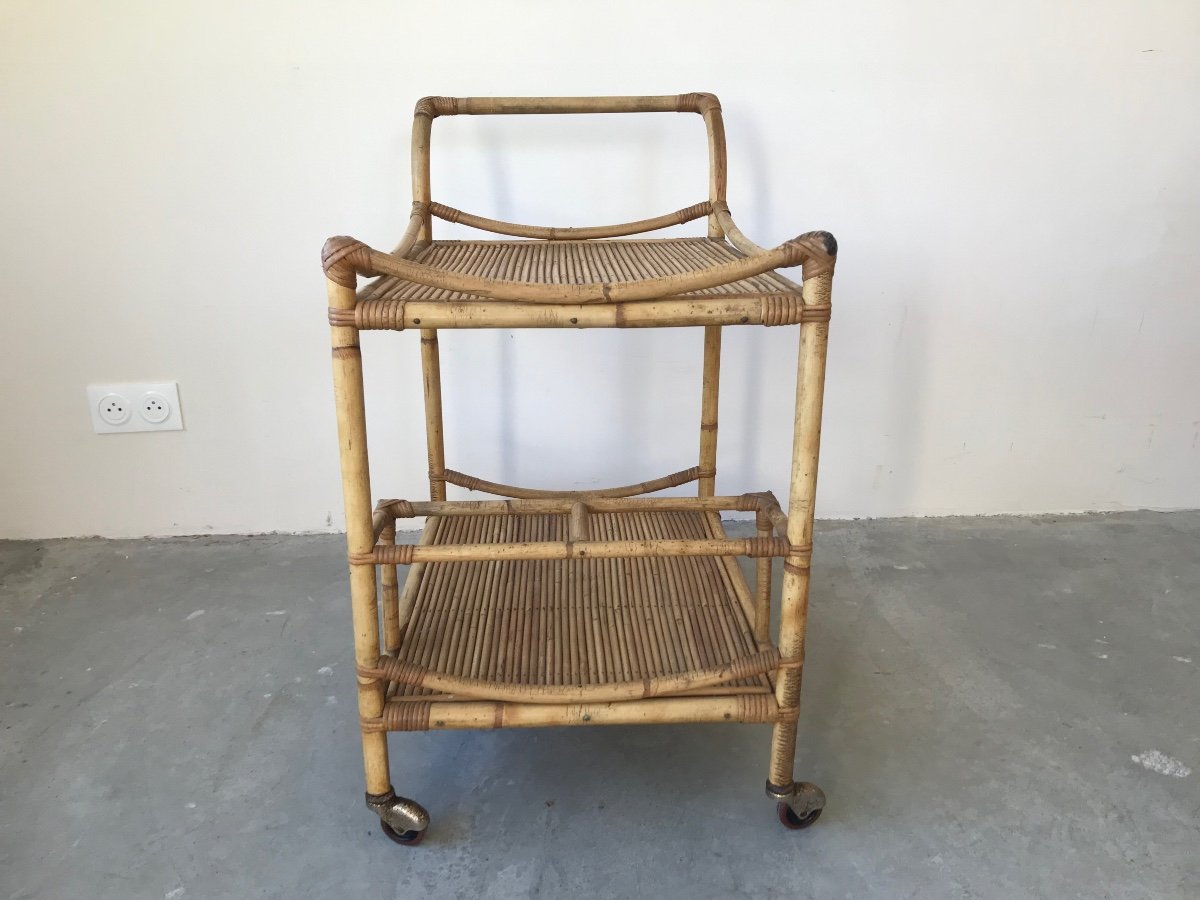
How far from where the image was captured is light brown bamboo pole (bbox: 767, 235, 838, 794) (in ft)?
2.61

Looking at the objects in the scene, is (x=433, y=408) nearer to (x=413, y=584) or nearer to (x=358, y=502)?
(x=413, y=584)

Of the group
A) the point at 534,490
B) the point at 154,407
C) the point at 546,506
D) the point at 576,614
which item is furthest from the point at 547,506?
the point at 154,407

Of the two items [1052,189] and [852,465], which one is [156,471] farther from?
[1052,189]

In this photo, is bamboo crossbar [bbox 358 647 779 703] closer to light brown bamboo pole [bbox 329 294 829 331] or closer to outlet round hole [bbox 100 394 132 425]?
light brown bamboo pole [bbox 329 294 829 331]

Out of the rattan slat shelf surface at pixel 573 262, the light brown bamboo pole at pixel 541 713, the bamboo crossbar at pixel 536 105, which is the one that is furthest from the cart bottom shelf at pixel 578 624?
the bamboo crossbar at pixel 536 105

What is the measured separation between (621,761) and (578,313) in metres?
0.54

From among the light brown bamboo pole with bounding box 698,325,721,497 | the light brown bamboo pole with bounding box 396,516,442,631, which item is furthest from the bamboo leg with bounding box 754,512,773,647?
the light brown bamboo pole with bounding box 396,516,442,631

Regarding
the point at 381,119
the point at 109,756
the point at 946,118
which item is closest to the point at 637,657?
the point at 109,756

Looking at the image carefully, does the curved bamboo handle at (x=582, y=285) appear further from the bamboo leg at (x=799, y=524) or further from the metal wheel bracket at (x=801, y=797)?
the metal wheel bracket at (x=801, y=797)

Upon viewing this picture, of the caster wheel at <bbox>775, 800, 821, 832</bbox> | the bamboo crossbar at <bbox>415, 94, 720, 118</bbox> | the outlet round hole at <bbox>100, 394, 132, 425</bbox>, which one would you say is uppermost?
the bamboo crossbar at <bbox>415, 94, 720, 118</bbox>

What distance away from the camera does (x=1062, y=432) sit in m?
1.61

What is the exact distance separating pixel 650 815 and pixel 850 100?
1.09 meters

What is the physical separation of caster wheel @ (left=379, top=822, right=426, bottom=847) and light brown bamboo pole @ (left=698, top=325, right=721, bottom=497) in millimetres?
621

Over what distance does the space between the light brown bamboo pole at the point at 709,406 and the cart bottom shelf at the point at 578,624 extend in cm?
8
